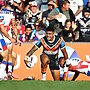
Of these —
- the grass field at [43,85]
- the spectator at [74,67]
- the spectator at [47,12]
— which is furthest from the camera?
the spectator at [74,67]

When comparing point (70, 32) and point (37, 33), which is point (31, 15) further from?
point (70, 32)

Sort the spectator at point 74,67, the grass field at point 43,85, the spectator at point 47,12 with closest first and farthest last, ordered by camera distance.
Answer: the grass field at point 43,85, the spectator at point 47,12, the spectator at point 74,67

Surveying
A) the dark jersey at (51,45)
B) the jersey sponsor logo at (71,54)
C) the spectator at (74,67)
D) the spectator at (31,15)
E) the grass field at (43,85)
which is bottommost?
the grass field at (43,85)

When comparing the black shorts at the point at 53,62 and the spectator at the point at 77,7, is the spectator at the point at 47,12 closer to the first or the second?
the spectator at the point at 77,7

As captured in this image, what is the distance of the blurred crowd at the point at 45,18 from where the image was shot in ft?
15.7

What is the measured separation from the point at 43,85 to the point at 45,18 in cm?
121

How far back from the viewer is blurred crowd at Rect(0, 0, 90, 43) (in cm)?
479

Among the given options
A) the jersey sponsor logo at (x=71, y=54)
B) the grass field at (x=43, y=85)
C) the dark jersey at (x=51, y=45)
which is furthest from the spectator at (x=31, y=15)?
the grass field at (x=43, y=85)

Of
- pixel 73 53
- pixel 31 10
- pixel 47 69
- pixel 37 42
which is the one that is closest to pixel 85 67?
pixel 73 53

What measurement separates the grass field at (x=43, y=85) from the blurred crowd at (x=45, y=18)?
0.76 metres

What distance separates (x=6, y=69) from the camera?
16.1 feet

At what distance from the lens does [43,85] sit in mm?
4516

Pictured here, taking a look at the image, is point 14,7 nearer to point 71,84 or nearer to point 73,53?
point 73,53

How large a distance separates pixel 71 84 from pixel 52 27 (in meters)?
1.08
